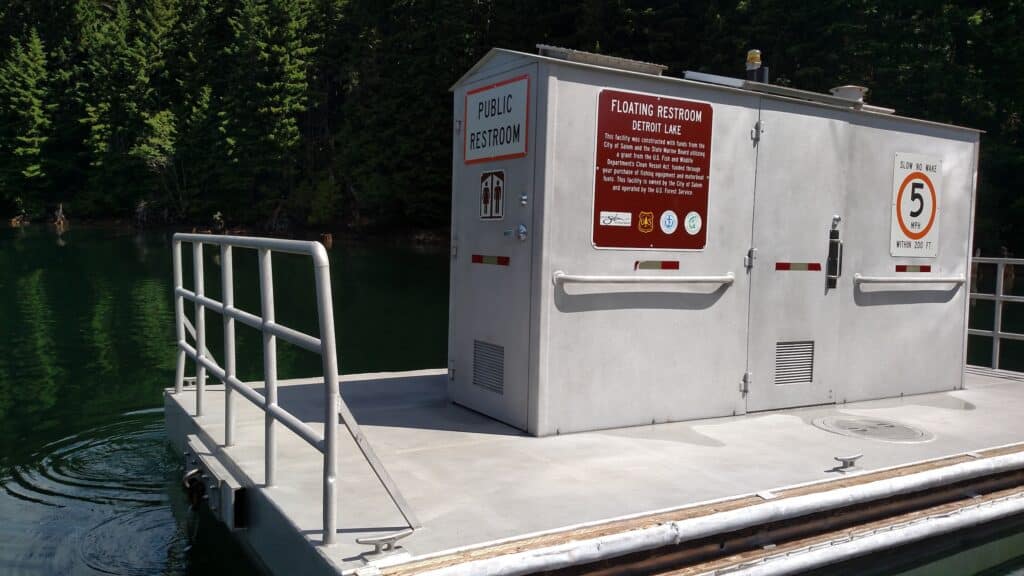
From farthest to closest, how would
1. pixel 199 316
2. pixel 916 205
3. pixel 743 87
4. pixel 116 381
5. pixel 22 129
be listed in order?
pixel 22 129, pixel 116 381, pixel 916 205, pixel 743 87, pixel 199 316

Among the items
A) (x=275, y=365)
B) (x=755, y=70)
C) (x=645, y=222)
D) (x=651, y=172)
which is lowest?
(x=275, y=365)

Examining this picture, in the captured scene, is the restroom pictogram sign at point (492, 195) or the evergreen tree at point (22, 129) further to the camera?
the evergreen tree at point (22, 129)

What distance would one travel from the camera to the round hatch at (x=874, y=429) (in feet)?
18.1

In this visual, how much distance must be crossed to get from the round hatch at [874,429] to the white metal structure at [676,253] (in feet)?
1.37

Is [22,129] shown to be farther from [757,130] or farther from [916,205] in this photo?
[916,205]

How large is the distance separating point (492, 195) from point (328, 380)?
9.19 feet

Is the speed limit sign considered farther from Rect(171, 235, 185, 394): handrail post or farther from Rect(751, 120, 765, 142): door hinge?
Rect(171, 235, 185, 394): handrail post

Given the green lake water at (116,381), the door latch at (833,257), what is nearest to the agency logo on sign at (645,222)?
the door latch at (833,257)

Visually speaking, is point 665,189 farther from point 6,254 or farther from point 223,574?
point 6,254

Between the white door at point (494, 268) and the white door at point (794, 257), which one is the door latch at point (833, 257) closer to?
the white door at point (794, 257)

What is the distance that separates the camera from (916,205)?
7.04 metres

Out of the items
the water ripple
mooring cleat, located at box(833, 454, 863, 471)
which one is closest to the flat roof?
mooring cleat, located at box(833, 454, 863, 471)

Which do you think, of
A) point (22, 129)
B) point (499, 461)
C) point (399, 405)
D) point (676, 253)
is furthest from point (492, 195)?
point (22, 129)

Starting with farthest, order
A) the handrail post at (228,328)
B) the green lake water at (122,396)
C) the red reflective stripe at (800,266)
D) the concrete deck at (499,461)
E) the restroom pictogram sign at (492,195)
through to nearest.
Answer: the red reflective stripe at (800,266) → the restroom pictogram sign at (492,195) → the green lake water at (122,396) → the handrail post at (228,328) → the concrete deck at (499,461)
